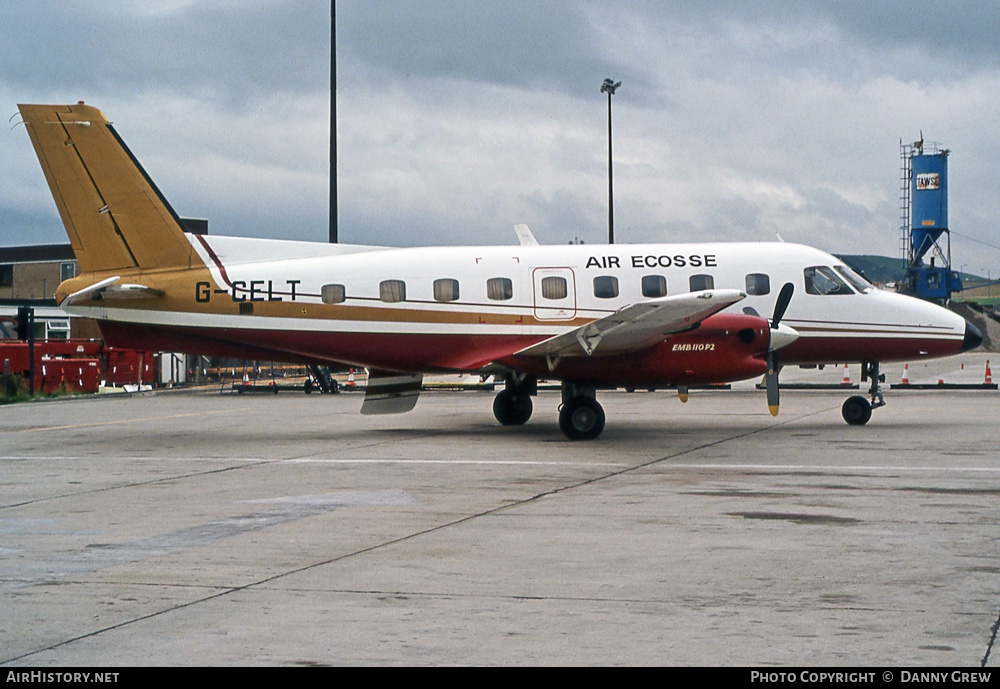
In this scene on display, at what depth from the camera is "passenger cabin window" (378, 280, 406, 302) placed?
19266mm

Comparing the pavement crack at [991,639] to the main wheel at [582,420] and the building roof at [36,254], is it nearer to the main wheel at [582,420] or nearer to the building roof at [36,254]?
the main wheel at [582,420]

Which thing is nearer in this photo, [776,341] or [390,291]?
[776,341]

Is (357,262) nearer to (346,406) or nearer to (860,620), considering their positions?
(346,406)

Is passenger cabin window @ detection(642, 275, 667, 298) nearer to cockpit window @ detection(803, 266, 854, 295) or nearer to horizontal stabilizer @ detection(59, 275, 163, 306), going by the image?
cockpit window @ detection(803, 266, 854, 295)

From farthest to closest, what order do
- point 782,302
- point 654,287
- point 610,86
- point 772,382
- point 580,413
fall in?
point 610,86 → point 654,287 → point 782,302 → point 580,413 → point 772,382

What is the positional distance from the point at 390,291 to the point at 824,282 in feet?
27.4

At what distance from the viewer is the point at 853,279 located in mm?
20281

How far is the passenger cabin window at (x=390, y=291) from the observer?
19266 mm

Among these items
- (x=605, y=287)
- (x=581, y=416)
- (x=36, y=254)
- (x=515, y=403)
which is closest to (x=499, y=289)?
(x=605, y=287)

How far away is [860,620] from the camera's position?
6.23m

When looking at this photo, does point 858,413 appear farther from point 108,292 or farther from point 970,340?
point 108,292

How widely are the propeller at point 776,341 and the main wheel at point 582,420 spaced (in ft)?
9.53

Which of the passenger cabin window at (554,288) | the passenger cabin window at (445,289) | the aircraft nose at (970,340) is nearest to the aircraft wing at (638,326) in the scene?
the passenger cabin window at (554,288)
